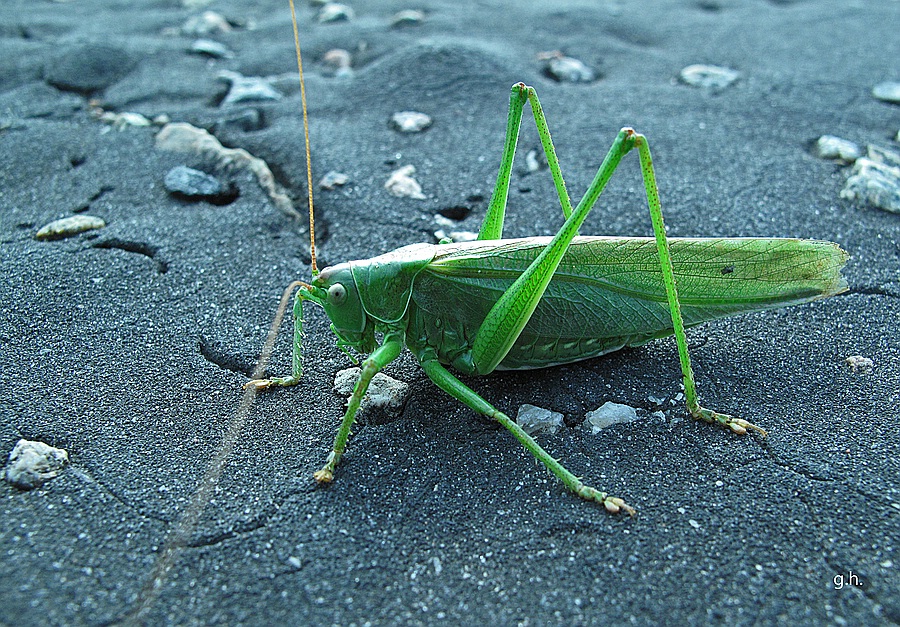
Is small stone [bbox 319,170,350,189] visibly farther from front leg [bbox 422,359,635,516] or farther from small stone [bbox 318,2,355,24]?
small stone [bbox 318,2,355,24]

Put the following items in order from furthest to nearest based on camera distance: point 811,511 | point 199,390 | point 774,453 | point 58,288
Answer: point 58,288, point 199,390, point 774,453, point 811,511

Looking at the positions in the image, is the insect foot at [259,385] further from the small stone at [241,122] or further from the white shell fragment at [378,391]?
the small stone at [241,122]

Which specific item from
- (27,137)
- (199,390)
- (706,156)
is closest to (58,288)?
(199,390)

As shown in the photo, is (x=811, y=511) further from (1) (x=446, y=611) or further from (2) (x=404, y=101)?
(2) (x=404, y=101)

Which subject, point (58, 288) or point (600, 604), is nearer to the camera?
point (600, 604)

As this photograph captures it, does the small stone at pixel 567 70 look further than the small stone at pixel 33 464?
Yes

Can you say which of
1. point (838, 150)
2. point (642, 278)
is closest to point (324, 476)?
point (642, 278)

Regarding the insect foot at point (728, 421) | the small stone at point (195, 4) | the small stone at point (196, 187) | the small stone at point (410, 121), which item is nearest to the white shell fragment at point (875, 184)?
the insect foot at point (728, 421)

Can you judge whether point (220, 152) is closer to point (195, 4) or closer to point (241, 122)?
point (241, 122)
